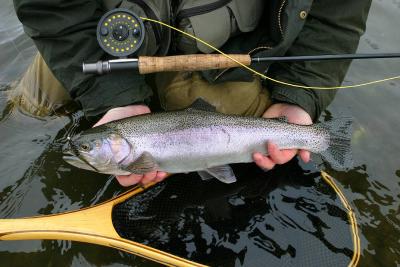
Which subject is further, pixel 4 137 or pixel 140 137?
pixel 4 137

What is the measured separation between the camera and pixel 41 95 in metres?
3.76

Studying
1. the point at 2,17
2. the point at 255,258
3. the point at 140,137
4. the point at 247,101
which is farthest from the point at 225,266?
the point at 2,17

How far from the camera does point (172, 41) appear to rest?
10.8 feet

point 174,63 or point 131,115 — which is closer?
point 174,63

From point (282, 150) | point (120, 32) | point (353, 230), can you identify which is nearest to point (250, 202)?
point (282, 150)

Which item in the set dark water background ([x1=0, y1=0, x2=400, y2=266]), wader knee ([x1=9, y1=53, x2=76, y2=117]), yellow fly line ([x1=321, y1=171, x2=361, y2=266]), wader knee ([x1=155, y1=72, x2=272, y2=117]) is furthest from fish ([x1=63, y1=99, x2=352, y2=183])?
wader knee ([x1=9, y1=53, x2=76, y2=117])

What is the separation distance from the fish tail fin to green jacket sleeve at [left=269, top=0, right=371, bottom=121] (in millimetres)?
331

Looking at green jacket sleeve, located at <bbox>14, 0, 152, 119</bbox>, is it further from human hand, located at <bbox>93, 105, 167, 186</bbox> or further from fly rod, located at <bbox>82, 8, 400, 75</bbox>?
fly rod, located at <bbox>82, 8, 400, 75</bbox>

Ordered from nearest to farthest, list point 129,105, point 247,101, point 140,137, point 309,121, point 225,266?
point 225,266 < point 140,137 < point 129,105 < point 309,121 < point 247,101

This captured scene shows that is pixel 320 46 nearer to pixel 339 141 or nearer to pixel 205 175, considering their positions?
pixel 339 141

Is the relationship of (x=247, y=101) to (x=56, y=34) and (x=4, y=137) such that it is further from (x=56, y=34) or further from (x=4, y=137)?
(x=4, y=137)

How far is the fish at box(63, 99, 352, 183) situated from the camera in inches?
102

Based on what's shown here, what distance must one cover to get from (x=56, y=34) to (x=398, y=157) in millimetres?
3026

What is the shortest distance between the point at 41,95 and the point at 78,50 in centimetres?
109
